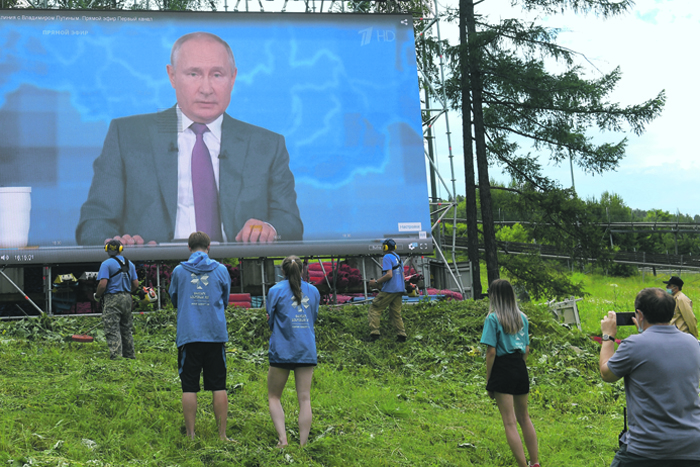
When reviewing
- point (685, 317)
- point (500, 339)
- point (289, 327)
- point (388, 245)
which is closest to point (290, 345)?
point (289, 327)

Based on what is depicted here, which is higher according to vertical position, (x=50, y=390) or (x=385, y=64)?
(x=385, y=64)

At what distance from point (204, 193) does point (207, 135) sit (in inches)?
49.8

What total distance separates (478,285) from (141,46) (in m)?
9.74

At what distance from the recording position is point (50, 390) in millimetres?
6078

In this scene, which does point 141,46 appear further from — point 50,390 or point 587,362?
point 587,362

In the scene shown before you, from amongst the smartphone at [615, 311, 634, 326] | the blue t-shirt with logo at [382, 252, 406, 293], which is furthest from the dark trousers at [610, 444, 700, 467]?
the blue t-shirt with logo at [382, 252, 406, 293]

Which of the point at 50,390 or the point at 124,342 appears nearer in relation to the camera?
the point at 50,390

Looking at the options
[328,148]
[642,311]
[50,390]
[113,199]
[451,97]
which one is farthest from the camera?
[451,97]

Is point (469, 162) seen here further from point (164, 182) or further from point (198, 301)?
point (198, 301)

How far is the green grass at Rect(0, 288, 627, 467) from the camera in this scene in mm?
5032

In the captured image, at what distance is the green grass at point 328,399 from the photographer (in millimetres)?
5032

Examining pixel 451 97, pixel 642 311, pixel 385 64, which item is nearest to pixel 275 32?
pixel 385 64

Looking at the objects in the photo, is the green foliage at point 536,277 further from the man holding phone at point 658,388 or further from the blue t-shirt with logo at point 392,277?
the man holding phone at point 658,388

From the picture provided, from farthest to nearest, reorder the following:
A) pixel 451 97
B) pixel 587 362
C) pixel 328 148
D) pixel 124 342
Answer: pixel 451 97 → pixel 328 148 → pixel 587 362 → pixel 124 342
